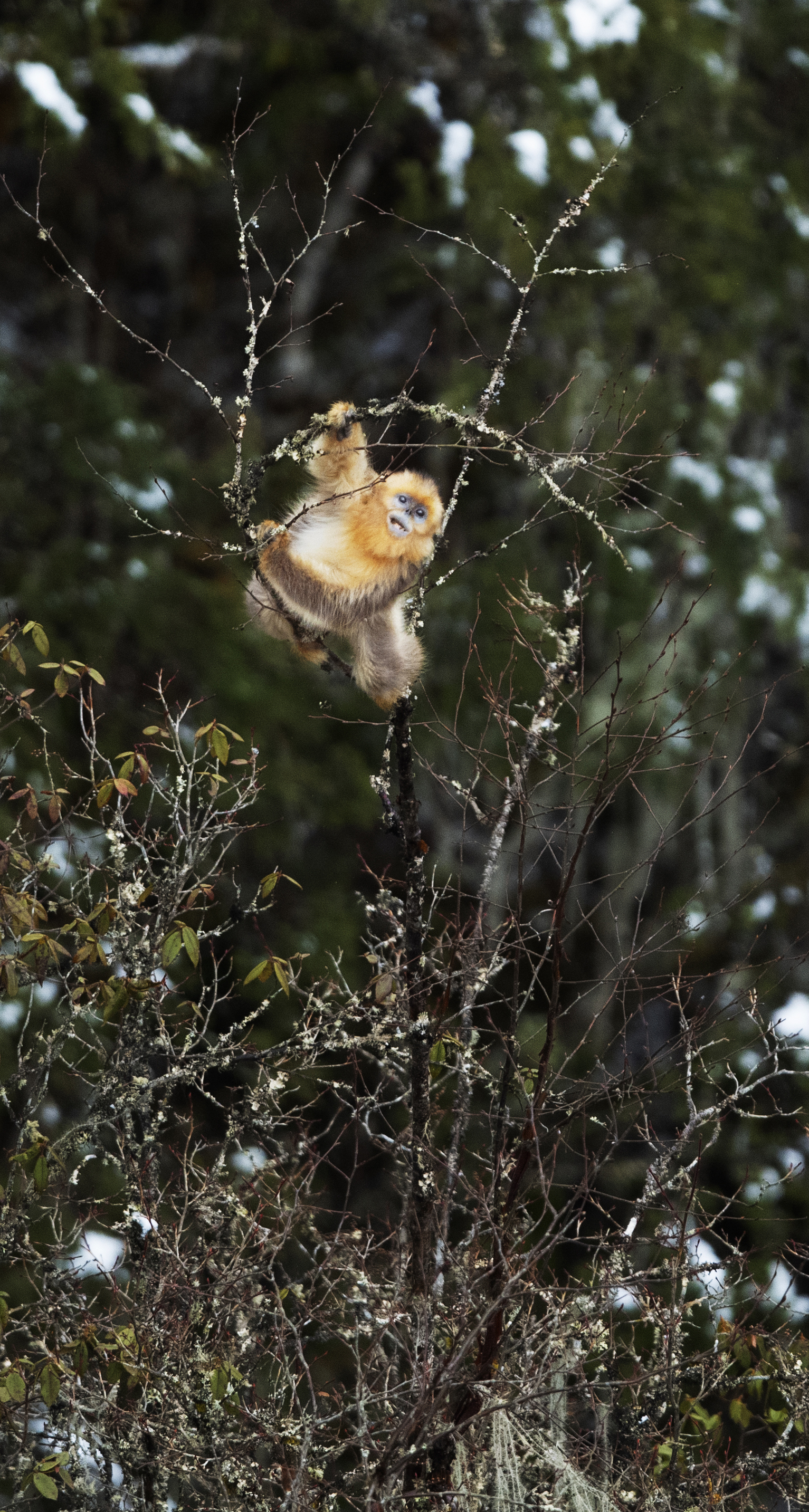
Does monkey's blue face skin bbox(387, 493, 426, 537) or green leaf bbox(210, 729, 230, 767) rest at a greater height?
monkey's blue face skin bbox(387, 493, 426, 537)

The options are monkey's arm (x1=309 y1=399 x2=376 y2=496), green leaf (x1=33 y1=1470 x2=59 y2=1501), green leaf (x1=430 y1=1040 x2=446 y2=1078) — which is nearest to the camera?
green leaf (x1=33 y1=1470 x2=59 y2=1501)

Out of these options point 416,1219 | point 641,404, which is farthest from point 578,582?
point 641,404

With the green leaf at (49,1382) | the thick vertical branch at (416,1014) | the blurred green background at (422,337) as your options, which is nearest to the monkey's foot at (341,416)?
the thick vertical branch at (416,1014)

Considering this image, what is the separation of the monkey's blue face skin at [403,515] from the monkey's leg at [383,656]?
18 centimetres

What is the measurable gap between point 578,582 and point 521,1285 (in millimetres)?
1533

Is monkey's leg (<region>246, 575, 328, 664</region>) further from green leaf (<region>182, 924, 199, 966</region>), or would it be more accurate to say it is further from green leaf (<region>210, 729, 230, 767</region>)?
green leaf (<region>182, 924, 199, 966</region>)

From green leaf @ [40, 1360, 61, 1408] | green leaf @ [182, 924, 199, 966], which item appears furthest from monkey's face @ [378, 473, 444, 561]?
green leaf @ [40, 1360, 61, 1408]

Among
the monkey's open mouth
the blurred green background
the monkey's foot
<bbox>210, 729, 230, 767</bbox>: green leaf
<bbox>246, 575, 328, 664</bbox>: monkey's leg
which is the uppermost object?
the monkey's foot

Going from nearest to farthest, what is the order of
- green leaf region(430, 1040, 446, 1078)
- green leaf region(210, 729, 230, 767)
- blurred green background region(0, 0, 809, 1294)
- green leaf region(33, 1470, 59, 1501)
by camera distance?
green leaf region(33, 1470, 59, 1501) → green leaf region(210, 729, 230, 767) → green leaf region(430, 1040, 446, 1078) → blurred green background region(0, 0, 809, 1294)

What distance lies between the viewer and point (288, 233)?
8.05 m

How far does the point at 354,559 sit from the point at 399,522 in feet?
0.41

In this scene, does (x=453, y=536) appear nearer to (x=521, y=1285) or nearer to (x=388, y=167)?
(x=388, y=167)

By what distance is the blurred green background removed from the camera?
21.0 ft

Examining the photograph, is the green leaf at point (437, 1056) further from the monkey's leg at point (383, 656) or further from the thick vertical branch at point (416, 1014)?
the monkey's leg at point (383, 656)
